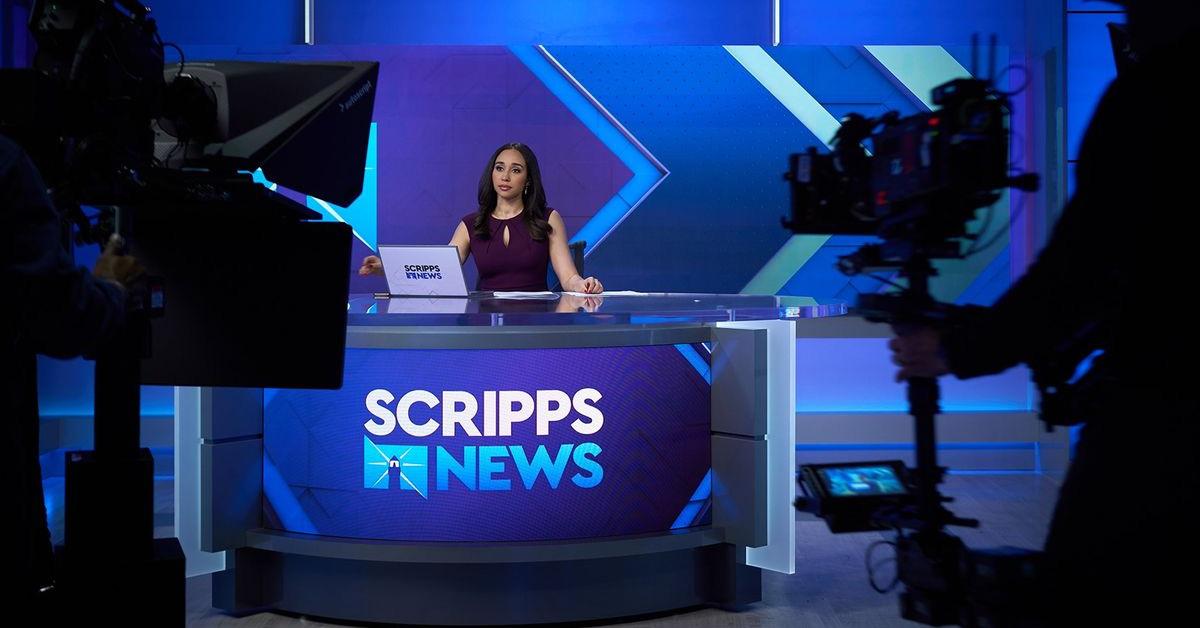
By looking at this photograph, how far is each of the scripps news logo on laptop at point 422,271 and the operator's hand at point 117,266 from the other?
2.05m

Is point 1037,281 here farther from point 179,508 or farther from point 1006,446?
point 1006,446

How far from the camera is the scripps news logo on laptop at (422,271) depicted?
11.5 feet

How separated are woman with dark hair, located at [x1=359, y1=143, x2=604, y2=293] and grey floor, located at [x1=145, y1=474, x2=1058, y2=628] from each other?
1309 millimetres

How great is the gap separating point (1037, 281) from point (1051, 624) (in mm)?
342

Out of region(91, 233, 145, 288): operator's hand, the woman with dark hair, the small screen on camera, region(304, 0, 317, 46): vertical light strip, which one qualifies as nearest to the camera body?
the small screen on camera

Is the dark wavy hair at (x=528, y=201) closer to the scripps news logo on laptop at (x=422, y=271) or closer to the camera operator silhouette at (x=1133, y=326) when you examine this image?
the scripps news logo on laptop at (x=422, y=271)

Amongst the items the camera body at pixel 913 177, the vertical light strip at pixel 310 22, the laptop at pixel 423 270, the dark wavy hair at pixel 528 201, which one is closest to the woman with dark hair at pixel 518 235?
the dark wavy hair at pixel 528 201

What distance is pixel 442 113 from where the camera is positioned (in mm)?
4945

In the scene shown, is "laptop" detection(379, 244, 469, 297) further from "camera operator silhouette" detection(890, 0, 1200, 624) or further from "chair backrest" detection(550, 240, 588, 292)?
"camera operator silhouette" detection(890, 0, 1200, 624)

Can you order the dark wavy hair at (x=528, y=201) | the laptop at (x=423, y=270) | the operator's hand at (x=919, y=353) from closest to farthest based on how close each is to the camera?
the operator's hand at (x=919, y=353) < the laptop at (x=423, y=270) < the dark wavy hair at (x=528, y=201)

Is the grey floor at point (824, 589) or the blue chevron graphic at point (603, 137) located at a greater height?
the blue chevron graphic at point (603, 137)

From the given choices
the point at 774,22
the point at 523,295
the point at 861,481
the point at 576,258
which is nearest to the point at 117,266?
the point at 861,481

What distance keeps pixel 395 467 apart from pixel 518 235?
161 cm

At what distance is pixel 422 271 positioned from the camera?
354 centimetres
